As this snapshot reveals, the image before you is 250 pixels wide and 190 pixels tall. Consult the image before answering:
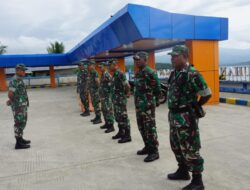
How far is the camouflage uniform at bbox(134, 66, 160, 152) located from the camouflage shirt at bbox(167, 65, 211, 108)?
3.03 ft

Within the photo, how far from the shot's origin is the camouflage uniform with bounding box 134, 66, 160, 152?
3680mm

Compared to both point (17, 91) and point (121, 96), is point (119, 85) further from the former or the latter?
point (17, 91)

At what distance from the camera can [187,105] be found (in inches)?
105

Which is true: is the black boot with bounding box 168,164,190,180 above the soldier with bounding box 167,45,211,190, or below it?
below

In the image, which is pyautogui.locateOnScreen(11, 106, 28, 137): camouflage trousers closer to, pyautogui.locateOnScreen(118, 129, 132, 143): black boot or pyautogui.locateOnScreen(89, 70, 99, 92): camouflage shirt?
pyautogui.locateOnScreen(118, 129, 132, 143): black boot

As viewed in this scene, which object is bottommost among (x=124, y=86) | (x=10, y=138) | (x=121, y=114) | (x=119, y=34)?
(x=10, y=138)

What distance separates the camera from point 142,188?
293 centimetres

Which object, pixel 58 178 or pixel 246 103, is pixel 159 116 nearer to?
pixel 246 103

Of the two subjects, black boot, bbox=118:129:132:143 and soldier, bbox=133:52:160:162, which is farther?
black boot, bbox=118:129:132:143

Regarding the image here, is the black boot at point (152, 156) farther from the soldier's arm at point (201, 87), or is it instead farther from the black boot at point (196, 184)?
the soldier's arm at point (201, 87)

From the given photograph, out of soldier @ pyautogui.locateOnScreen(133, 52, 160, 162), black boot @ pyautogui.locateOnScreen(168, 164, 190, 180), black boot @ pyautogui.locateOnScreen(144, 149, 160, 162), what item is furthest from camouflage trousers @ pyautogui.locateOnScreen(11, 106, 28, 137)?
black boot @ pyautogui.locateOnScreen(168, 164, 190, 180)

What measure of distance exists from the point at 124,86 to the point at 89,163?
5.28ft

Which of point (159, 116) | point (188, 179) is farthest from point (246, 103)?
point (188, 179)

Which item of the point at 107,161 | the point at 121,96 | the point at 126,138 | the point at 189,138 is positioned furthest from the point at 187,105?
the point at 126,138
